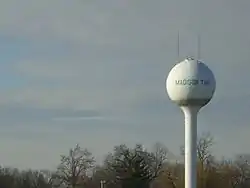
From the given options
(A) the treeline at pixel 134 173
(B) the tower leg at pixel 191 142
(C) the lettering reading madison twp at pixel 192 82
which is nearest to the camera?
(C) the lettering reading madison twp at pixel 192 82

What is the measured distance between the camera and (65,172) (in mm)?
95750

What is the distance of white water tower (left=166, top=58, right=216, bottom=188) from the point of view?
40188 mm

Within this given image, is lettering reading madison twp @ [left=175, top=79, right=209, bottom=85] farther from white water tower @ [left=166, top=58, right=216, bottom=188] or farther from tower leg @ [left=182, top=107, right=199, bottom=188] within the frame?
tower leg @ [left=182, top=107, right=199, bottom=188]

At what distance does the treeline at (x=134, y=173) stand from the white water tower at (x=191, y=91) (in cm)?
3587

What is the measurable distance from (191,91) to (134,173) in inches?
1904

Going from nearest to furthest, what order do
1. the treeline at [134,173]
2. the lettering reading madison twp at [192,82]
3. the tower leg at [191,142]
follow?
the lettering reading madison twp at [192,82]
the tower leg at [191,142]
the treeline at [134,173]

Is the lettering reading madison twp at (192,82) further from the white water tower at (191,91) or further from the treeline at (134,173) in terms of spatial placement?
the treeline at (134,173)

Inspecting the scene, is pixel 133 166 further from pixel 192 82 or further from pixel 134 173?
pixel 192 82

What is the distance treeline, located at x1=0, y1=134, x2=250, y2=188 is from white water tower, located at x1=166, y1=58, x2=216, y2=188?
118 feet

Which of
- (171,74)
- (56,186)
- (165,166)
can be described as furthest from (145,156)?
(171,74)

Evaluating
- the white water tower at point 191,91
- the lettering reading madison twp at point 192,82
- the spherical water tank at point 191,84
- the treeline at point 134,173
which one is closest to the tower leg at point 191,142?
the white water tower at point 191,91

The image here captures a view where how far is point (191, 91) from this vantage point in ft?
132

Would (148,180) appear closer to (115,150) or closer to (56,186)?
(115,150)

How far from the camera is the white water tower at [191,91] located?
40.2 m
